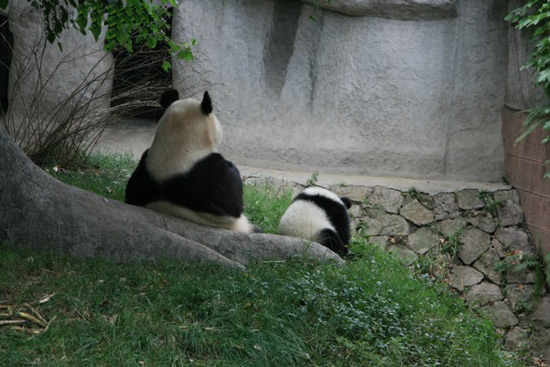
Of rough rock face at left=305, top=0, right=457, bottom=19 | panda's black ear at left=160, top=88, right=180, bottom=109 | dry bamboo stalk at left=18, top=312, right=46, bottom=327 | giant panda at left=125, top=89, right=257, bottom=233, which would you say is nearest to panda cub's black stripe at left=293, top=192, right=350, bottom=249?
giant panda at left=125, top=89, right=257, bottom=233

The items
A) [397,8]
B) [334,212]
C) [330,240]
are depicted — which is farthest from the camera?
[397,8]

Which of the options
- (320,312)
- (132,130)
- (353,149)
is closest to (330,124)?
(353,149)

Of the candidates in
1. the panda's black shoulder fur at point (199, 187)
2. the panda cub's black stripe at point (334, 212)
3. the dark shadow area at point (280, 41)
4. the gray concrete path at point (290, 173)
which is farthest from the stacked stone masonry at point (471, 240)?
the panda's black shoulder fur at point (199, 187)

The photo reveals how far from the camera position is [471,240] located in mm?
10227

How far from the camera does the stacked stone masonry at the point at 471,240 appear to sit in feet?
31.7

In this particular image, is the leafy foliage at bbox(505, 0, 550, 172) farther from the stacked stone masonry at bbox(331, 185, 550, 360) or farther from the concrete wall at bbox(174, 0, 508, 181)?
the stacked stone masonry at bbox(331, 185, 550, 360)

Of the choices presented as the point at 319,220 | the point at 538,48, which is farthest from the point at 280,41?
the point at 319,220

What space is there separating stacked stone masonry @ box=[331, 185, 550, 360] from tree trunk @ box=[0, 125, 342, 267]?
4.62 meters

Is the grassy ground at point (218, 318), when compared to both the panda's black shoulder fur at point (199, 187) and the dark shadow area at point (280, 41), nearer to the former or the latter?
the panda's black shoulder fur at point (199, 187)

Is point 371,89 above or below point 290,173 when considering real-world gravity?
above

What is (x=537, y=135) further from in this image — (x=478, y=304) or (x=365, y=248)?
(x=365, y=248)

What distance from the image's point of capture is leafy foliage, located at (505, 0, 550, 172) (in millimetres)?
9172

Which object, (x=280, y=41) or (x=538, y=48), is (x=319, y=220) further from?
(x=280, y=41)

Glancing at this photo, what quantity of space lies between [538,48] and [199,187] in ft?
19.1
